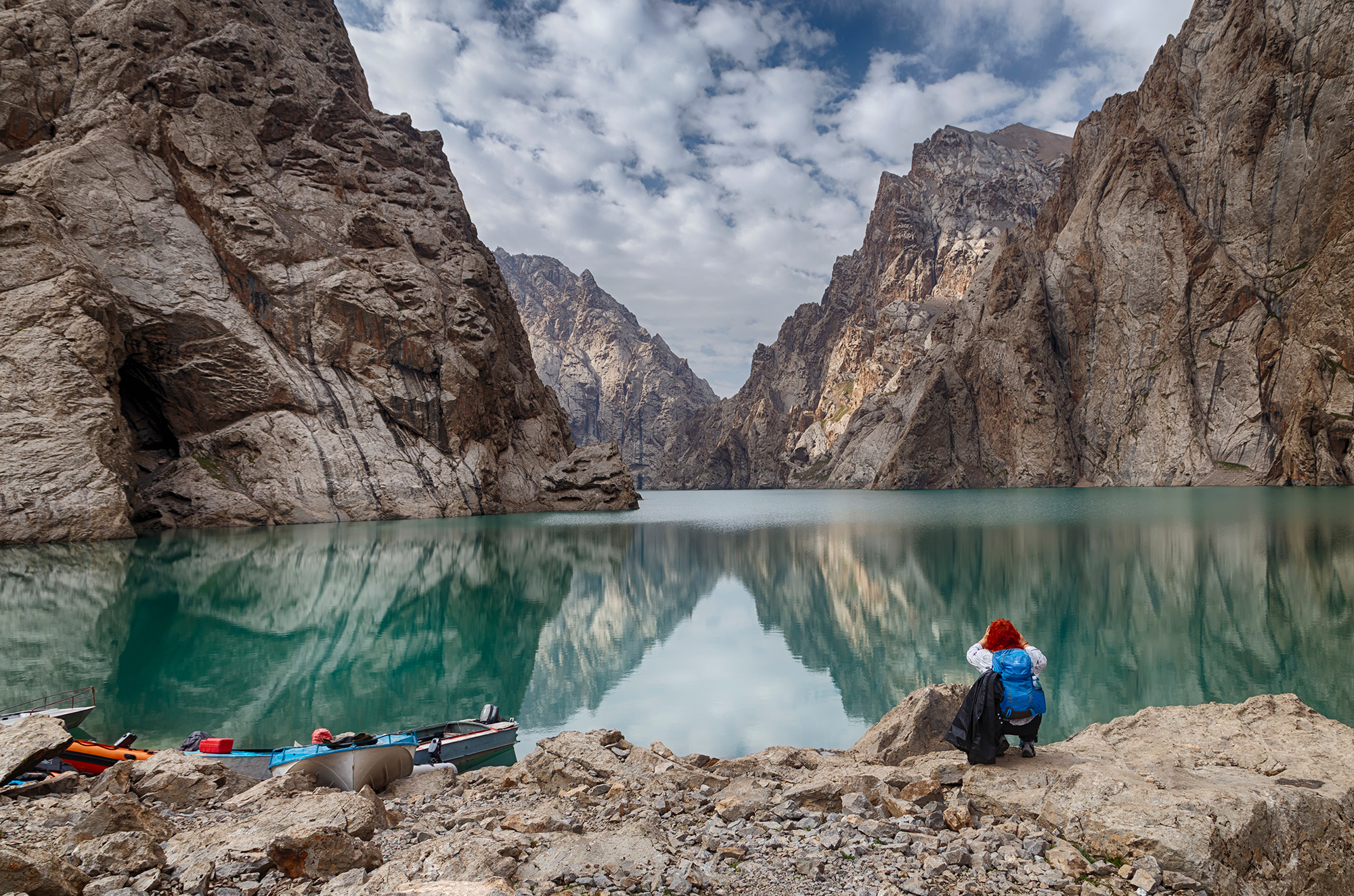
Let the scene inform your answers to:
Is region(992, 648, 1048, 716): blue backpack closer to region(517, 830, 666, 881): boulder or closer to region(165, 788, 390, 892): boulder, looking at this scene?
region(517, 830, 666, 881): boulder

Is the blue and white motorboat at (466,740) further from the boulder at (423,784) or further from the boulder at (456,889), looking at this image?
the boulder at (456,889)

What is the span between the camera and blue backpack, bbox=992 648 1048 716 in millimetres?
7203

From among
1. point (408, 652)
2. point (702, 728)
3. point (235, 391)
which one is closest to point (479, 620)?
point (408, 652)

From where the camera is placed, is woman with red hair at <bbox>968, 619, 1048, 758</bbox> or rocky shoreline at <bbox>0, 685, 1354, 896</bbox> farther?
woman with red hair at <bbox>968, 619, 1048, 758</bbox>

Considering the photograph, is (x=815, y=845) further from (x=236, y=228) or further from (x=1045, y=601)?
(x=236, y=228)

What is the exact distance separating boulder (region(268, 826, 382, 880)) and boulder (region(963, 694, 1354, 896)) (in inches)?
226

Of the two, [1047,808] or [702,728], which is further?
[702,728]

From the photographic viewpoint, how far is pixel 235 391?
5900 cm

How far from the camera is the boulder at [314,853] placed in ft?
17.4

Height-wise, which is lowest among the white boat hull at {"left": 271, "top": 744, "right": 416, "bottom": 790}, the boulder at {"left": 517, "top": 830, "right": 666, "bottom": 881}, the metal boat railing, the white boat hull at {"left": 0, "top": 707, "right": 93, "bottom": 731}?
the metal boat railing

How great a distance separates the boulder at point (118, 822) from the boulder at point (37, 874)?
1627mm

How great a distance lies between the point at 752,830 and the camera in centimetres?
600

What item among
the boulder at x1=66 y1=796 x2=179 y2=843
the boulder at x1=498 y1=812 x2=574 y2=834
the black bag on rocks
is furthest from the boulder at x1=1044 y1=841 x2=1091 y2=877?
the boulder at x1=66 y1=796 x2=179 y2=843

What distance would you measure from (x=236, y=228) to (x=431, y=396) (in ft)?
77.4
